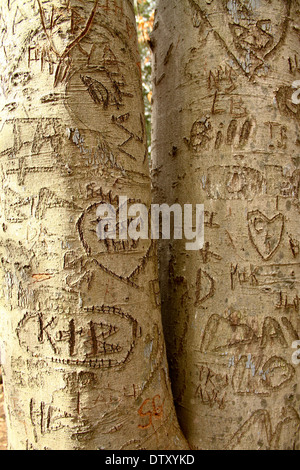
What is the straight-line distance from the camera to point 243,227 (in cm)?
131

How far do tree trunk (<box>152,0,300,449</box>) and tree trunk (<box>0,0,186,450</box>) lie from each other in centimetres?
26

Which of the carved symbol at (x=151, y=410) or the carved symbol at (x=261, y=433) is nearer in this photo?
the carved symbol at (x=151, y=410)

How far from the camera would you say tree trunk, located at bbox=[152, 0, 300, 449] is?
1.31 m

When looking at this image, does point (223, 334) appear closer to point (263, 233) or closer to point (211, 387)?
point (211, 387)

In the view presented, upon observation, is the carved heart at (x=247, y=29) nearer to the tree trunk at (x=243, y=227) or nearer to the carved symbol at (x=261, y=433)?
the tree trunk at (x=243, y=227)

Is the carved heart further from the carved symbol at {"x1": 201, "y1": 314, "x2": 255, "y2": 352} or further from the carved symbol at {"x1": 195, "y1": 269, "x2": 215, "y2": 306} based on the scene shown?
the carved symbol at {"x1": 201, "y1": 314, "x2": 255, "y2": 352}

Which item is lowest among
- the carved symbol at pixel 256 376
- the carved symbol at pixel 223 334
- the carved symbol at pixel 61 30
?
the carved symbol at pixel 256 376

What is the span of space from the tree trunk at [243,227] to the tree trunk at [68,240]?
0.26 meters

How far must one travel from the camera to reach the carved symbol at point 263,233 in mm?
1311

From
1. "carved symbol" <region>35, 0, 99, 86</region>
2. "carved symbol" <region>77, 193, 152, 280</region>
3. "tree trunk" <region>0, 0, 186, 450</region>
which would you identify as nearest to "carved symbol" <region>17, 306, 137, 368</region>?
"tree trunk" <region>0, 0, 186, 450</region>

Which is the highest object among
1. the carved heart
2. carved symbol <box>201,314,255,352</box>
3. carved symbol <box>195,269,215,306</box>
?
the carved heart

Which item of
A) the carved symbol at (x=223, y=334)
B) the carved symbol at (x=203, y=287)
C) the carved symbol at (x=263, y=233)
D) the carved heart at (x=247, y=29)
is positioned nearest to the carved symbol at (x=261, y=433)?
the carved symbol at (x=223, y=334)

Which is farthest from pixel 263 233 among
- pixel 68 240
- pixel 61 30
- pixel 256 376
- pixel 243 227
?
pixel 61 30

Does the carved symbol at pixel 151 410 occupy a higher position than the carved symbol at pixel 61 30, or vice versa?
the carved symbol at pixel 61 30
